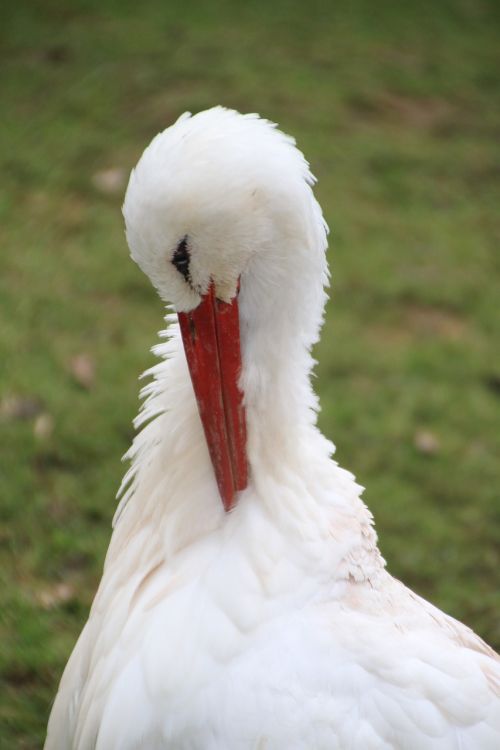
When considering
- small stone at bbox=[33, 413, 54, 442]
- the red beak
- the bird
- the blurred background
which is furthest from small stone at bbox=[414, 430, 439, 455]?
the red beak

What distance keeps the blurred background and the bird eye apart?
75.8 inches

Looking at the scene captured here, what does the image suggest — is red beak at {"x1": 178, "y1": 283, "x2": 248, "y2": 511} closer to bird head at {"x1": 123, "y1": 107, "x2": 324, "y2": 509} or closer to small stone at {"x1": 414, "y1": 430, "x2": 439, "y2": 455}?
bird head at {"x1": 123, "y1": 107, "x2": 324, "y2": 509}

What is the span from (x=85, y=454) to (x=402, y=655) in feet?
8.22

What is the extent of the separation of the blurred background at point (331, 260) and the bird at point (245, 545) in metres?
1.23

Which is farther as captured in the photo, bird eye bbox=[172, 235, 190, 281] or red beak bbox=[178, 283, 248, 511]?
red beak bbox=[178, 283, 248, 511]

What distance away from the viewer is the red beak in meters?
2.40

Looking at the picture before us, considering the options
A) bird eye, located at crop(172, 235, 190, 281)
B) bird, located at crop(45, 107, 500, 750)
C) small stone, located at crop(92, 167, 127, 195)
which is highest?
small stone, located at crop(92, 167, 127, 195)

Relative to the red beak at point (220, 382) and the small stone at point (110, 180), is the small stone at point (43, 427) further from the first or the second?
the red beak at point (220, 382)

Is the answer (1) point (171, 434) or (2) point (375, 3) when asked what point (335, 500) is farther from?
(2) point (375, 3)

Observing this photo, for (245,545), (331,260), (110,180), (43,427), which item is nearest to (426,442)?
(331,260)

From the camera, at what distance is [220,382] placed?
2.46 meters

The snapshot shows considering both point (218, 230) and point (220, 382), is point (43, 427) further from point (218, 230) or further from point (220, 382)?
point (218, 230)

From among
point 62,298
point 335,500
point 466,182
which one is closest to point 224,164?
point 335,500

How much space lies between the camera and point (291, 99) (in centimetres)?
751
